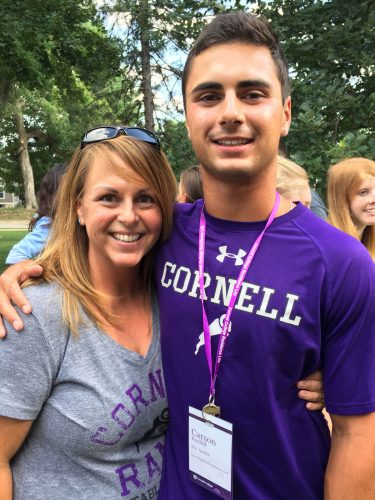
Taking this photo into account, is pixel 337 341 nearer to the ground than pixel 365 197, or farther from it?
nearer to the ground

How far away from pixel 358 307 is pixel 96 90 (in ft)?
27.1

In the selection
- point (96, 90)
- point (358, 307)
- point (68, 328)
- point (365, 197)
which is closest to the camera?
point (358, 307)

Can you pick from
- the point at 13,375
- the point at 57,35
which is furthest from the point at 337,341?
the point at 57,35

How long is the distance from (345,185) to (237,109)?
2434 mm

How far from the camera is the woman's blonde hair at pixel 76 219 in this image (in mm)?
1729

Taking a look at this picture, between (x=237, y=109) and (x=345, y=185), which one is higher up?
(x=237, y=109)

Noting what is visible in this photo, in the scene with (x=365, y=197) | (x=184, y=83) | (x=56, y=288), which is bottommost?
(x=56, y=288)

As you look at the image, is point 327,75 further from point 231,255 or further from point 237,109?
point 231,255

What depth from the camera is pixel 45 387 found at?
1.54 meters

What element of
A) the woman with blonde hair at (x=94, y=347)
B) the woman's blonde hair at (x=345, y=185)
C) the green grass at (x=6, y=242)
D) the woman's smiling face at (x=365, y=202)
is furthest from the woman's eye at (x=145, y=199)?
the green grass at (x=6, y=242)

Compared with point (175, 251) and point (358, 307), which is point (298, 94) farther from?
point (358, 307)

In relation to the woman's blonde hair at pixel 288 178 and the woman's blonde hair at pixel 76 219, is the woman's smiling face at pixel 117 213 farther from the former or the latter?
the woman's blonde hair at pixel 288 178

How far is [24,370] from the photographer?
4.95ft

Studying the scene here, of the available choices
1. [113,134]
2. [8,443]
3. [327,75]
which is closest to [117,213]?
[113,134]
